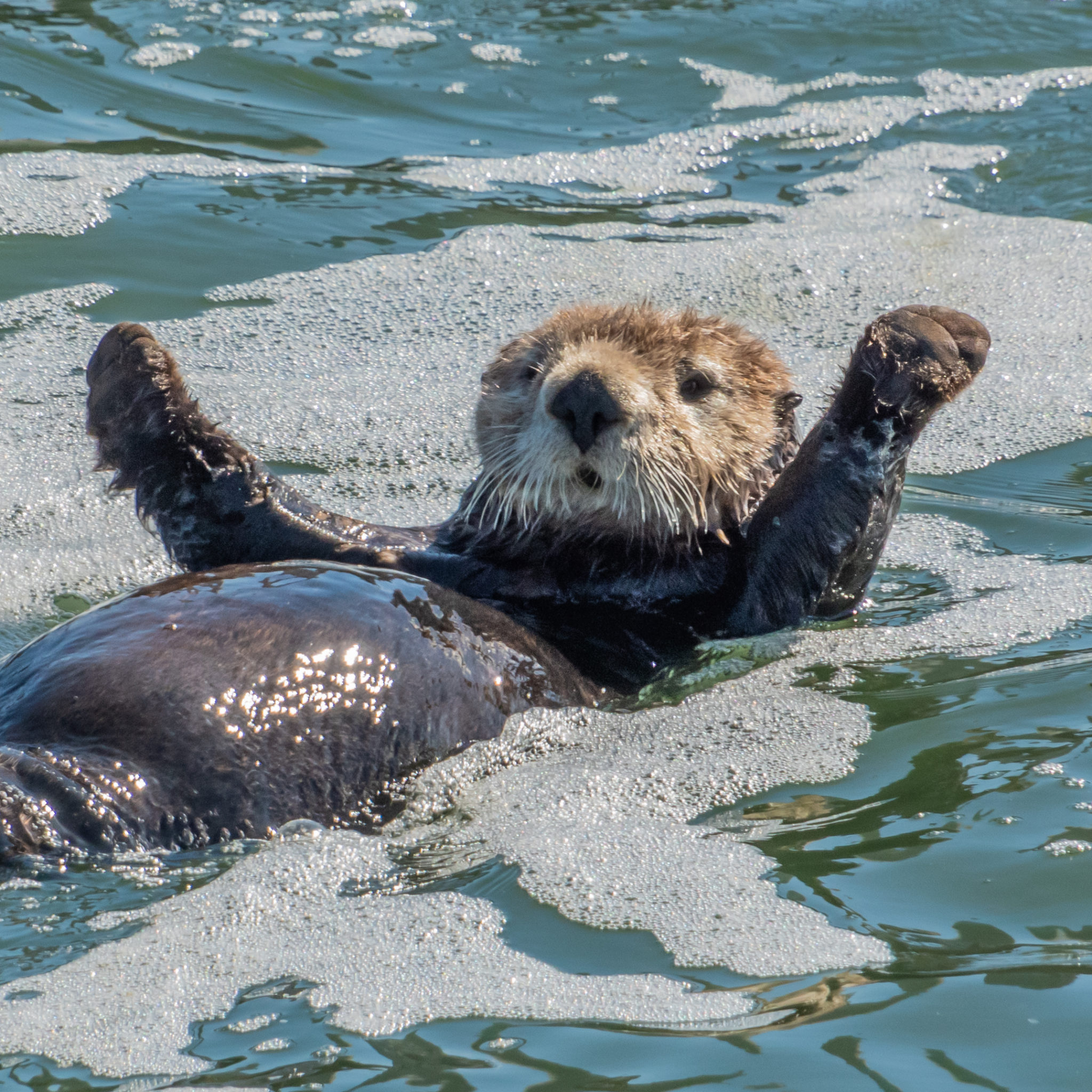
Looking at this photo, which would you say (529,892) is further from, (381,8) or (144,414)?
(381,8)

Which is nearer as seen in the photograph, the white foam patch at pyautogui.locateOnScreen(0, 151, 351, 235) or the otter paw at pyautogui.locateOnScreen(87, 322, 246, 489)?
the otter paw at pyautogui.locateOnScreen(87, 322, 246, 489)

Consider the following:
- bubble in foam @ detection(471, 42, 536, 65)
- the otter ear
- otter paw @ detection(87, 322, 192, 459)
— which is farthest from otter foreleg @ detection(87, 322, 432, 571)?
bubble in foam @ detection(471, 42, 536, 65)

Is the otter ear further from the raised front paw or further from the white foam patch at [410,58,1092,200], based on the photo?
the white foam patch at [410,58,1092,200]

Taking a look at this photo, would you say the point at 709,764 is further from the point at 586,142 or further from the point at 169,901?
the point at 586,142

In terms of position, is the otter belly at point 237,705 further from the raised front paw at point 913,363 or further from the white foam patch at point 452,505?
Result: the raised front paw at point 913,363

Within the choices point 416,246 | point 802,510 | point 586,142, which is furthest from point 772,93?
point 802,510

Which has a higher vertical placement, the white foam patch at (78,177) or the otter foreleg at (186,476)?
the white foam patch at (78,177)

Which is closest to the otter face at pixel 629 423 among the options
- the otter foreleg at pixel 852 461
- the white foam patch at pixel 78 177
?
the otter foreleg at pixel 852 461

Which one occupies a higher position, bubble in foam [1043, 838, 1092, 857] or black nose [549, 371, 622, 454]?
black nose [549, 371, 622, 454]

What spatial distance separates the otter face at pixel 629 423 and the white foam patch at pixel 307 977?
1280mm

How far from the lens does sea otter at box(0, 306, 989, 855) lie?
301 centimetres

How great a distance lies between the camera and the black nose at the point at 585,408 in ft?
11.6

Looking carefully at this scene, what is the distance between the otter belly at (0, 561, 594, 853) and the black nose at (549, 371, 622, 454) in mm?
561

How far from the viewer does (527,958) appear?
2613 millimetres
